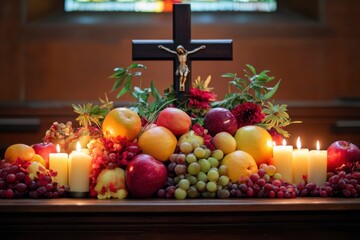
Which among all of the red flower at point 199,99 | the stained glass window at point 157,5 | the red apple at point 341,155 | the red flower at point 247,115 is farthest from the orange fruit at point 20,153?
the stained glass window at point 157,5

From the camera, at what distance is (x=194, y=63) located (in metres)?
4.82

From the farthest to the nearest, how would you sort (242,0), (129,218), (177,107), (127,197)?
(242,0), (177,107), (127,197), (129,218)

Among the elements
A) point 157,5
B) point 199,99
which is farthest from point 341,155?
point 157,5

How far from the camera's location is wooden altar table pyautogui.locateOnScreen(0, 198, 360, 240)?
187 cm

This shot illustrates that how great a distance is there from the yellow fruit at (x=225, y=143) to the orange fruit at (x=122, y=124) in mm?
254

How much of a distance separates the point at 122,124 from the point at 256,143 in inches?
17.0

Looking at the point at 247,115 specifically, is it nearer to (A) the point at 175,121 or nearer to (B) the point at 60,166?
(A) the point at 175,121

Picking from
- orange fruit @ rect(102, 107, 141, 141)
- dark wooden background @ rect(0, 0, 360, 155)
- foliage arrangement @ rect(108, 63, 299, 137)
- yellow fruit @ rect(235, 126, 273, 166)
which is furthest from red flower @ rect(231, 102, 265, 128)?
dark wooden background @ rect(0, 0, 360, 155)

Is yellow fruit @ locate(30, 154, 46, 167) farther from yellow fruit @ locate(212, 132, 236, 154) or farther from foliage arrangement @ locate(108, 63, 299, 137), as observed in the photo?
yellow fruit @ locate(212, 132, 236, 154)

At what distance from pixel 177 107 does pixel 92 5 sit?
2806 millimetres

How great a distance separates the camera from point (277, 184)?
2068 mm

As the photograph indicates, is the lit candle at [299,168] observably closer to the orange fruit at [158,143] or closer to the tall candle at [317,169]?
the tall candle at [317,169]

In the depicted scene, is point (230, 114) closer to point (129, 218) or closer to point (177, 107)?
point (177, 107)

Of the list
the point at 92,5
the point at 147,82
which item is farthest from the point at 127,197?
the point at 92,5
